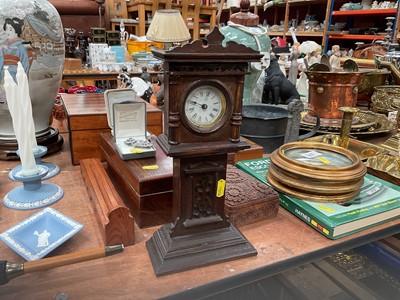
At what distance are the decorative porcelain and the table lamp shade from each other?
1.98 meters

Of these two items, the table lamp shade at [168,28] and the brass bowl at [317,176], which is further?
the table lamp shade at [168,28]

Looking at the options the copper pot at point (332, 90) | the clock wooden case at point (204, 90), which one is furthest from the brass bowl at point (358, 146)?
the clock wooden case at point (204, 90)

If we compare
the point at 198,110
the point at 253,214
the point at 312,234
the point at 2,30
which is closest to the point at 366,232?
the point at 312,234

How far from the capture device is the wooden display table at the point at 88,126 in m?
1.00

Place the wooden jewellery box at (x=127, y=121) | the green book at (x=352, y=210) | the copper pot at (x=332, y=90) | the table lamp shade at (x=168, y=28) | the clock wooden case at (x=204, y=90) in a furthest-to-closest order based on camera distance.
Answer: the table lamp shade at (x=168, y=28) < the copper pot at (x=332, y=90) < the wooden jewellery box at (x=127, y=121) < the green book at (x=352, y=210) < the clock wooden case at (x=204, y=90)

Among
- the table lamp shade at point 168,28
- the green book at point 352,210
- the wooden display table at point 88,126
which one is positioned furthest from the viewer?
the table lamp shade at point 168,28

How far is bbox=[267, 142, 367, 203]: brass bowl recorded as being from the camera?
0.77 m

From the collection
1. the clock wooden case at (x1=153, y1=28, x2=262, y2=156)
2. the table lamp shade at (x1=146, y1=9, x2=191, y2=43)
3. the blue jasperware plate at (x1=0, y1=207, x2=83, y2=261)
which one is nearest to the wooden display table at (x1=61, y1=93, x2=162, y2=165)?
the blue jasperware plate at (x1=0, y1=207, x2=83, y2=261)

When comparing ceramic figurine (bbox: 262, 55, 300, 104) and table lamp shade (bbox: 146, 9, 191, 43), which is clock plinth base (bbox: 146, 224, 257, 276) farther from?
table lamp shade (bbox: 146, 9, 191, 43)

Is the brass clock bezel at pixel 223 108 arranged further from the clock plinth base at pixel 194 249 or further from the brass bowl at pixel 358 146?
the brass bowl at pixel 358 146

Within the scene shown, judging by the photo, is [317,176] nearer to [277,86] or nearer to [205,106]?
[205,106]

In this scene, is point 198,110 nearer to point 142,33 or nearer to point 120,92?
point 120,92

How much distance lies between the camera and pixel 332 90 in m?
1.27

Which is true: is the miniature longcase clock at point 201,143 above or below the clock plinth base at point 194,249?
above
